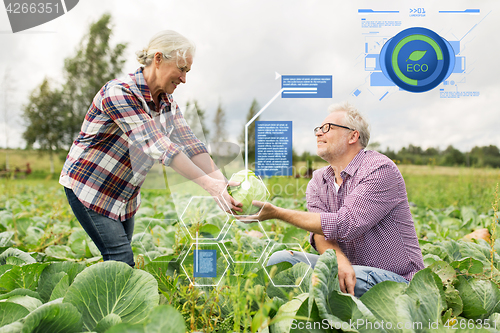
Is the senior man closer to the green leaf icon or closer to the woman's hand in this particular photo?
the woman's hand

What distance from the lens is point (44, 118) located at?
361 inches

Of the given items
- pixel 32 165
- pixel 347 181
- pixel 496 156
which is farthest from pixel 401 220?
pixel 32 165

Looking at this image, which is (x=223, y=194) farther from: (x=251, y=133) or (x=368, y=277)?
(x=368, y=277)

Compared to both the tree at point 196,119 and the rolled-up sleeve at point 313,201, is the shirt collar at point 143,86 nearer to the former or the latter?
the tree at point 196,119

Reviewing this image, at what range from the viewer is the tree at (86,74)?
5066 mm

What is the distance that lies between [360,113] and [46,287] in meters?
2.06

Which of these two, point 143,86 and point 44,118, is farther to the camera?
point 44,118

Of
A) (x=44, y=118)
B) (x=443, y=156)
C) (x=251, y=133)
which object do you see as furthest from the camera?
(x=44, y=118)

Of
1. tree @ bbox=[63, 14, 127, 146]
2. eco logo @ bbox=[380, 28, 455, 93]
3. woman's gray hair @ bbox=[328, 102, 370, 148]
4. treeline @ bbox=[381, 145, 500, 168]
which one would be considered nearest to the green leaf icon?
eco logo @ bbox=[380, 28, 455, 93]

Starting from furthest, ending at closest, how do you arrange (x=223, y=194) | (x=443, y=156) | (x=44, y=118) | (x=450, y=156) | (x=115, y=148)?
(x=44, y=118) < (x=450, y=156) < (x=443, y=156) < (x=115, y=148) < (x=223, y=194)

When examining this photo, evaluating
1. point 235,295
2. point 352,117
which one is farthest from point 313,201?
→ point 235,295

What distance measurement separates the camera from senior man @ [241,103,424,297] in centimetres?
186

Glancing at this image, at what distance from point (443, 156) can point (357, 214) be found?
2859 millimetres

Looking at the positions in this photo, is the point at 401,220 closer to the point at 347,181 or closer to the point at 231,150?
the point at 347,181
